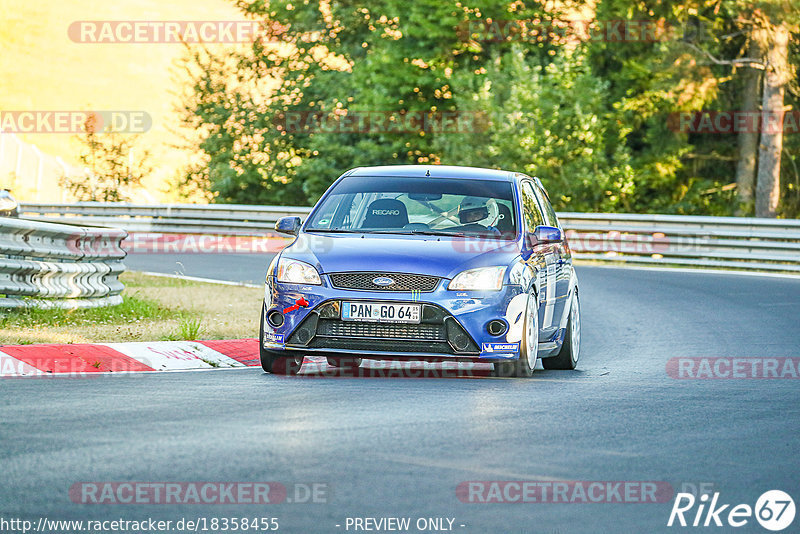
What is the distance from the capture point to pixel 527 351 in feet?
34.2

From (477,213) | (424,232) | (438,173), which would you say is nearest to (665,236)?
(438,173)

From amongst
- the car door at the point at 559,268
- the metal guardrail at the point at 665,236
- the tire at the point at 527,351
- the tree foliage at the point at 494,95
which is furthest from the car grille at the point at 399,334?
the tree foliage at the point at 494,95

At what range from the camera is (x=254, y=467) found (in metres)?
6.44

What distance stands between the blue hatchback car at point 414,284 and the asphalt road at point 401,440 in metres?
0.28

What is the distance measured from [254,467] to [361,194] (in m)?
5.35

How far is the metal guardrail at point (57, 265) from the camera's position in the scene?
1262cm

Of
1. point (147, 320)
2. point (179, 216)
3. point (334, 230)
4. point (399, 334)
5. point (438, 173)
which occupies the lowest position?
point (179, 216)

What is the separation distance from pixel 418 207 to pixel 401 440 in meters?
4.43

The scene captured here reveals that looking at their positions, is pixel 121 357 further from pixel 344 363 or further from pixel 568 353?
pixel 568 353

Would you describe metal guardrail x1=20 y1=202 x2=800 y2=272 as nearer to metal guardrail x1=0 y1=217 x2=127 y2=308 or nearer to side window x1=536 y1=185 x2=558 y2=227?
side window x1=536 y1=185 x2=558 y2=227

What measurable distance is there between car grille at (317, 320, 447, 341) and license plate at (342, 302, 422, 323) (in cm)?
4

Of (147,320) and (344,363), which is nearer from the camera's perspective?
(344,363)

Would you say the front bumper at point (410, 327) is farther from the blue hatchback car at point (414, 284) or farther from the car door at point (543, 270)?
the car door at point (543, 270)

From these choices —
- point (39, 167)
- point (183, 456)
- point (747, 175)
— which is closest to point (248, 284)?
point (183, 456)
